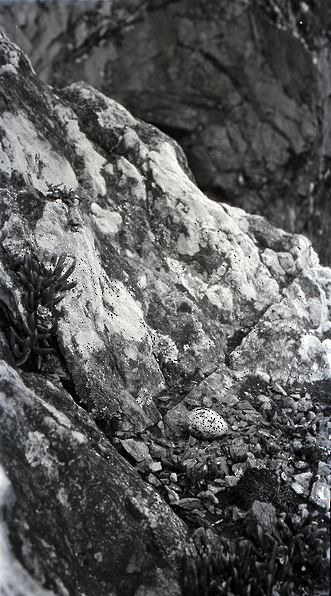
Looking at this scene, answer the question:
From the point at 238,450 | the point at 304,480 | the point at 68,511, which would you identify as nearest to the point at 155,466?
the point at 238,450

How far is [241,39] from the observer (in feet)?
53.0

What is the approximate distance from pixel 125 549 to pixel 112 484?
0.57 meters

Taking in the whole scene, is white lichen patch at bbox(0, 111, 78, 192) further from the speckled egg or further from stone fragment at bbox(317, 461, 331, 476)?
stone fragment at bbox(317, 461, 331, 476)

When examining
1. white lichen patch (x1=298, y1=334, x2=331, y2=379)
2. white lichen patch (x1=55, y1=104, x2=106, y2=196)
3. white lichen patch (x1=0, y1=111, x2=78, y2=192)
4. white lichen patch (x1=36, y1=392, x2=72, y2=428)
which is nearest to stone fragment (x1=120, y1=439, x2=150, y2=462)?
white lichen patch (x1=36, y1=392, x2=72, y2=428)

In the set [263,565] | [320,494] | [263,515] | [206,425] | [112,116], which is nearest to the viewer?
[263,565]

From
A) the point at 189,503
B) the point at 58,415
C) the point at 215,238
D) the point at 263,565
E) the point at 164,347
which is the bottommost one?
the point at 58,415

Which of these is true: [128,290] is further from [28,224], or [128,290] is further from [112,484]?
[112,484]

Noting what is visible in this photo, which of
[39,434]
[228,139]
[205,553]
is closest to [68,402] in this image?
[39,434]

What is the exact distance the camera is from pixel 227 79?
1639 cm

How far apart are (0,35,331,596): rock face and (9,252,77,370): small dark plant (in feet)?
0.28

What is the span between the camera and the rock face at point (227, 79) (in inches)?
615

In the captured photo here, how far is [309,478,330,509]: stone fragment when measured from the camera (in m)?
5.43

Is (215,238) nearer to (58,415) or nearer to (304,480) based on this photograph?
(304,480)

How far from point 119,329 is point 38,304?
4.14 feet
